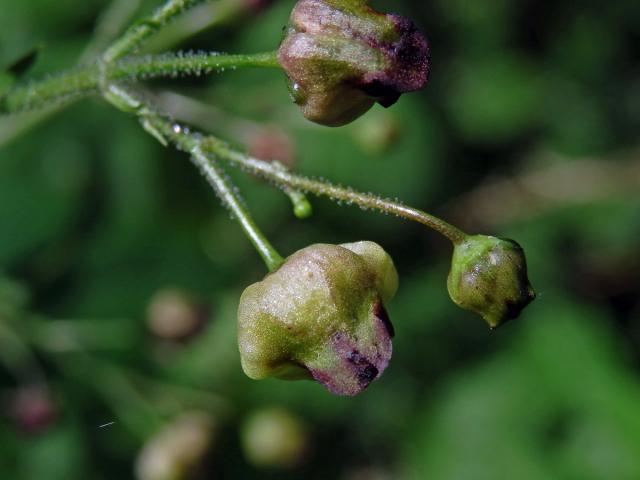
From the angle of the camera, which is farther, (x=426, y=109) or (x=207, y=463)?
(x=426, y=109)

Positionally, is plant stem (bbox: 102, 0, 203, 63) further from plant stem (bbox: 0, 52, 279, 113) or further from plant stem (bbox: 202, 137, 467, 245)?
plant stem (bbox: 202, 137, 467, 245)

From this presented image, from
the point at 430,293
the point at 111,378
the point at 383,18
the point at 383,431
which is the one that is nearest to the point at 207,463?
the point at 111,378

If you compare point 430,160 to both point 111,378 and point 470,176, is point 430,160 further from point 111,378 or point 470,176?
point 111,378

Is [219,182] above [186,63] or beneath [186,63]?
beneath

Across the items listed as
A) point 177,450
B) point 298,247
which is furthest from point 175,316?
point 298,247

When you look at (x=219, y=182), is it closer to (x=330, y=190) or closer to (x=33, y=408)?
(x=330, y=190)

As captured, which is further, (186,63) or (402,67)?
(186,63)

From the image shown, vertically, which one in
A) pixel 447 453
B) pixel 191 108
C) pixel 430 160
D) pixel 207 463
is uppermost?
pixel 191 108
